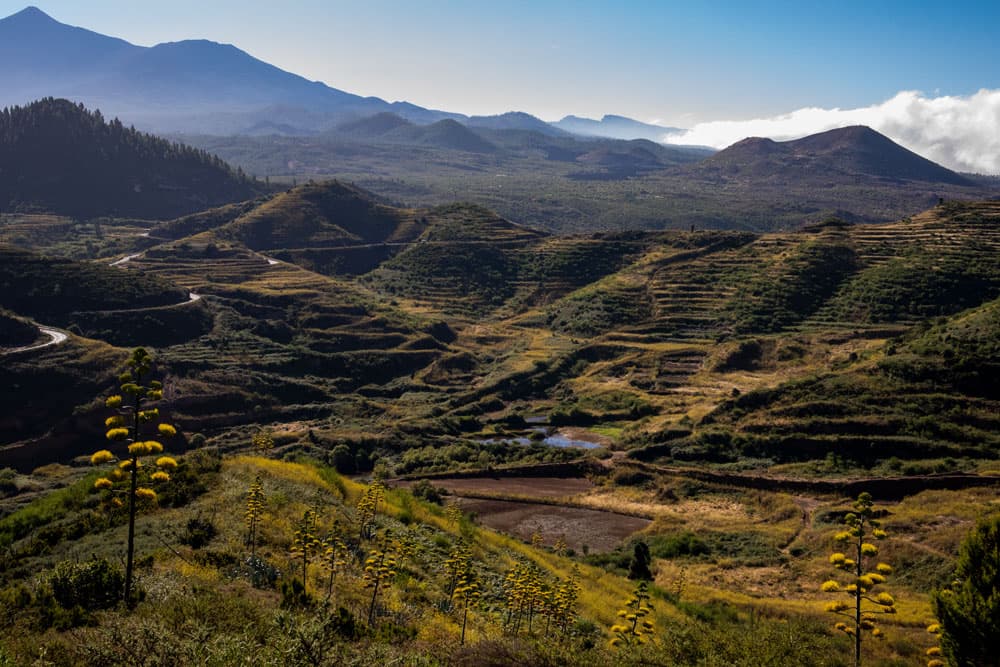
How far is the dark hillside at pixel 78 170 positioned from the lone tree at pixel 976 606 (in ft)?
640

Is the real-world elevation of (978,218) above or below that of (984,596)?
above

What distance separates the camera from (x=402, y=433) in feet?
230

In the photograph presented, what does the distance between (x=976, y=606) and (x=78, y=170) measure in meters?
216

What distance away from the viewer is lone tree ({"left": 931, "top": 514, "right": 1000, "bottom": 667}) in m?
14.3

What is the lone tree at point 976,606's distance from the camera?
1429cm

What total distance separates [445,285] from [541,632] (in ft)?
381

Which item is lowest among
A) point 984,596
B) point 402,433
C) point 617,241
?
point 402,433

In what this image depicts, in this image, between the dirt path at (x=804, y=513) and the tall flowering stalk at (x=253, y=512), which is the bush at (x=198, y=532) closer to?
the tall flowering stalk at (x=253, y=512)

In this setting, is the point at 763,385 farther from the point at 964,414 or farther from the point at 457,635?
the point at 457,635

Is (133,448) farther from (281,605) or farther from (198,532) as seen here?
(198,532)

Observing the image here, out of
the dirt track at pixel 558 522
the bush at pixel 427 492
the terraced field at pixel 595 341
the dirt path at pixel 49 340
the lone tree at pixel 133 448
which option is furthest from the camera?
the dirt path at pixel 49 340

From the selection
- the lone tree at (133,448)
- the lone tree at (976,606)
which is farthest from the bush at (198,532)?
the lone tree at (976,606)

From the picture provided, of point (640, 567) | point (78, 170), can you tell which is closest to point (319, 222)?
point (78, 170)

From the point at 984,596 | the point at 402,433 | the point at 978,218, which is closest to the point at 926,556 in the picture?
the point at 984,596
